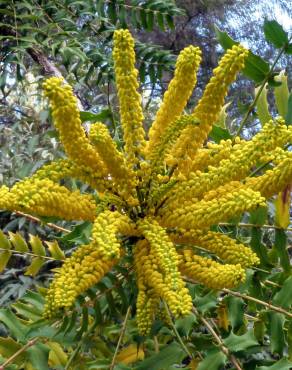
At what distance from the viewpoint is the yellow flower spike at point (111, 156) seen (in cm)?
127

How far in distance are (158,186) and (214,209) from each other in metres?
0.20

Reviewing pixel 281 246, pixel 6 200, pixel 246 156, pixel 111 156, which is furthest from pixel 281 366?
pixel 6 200

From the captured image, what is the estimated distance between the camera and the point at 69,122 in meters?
1.21

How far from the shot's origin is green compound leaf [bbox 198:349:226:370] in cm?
154

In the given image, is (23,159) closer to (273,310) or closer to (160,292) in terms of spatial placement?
(273,310)

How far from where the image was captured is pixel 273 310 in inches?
66.3

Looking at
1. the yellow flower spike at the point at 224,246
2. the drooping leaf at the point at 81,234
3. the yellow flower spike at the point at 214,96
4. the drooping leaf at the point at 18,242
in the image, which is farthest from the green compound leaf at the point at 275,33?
the drooping leaf at the point at 18,242

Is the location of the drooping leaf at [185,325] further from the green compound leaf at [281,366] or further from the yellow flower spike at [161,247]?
the yellow flower spike at [161,247]

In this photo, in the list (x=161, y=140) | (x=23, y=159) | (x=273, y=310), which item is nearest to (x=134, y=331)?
(x=273, y=310)

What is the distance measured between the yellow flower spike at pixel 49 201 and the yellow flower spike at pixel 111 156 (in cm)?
8

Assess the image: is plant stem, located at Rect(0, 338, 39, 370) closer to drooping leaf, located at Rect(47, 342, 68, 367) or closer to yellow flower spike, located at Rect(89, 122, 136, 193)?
drooping leaf, located at Rect(47, 342, 68, 367)

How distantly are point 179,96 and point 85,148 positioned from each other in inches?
8.9

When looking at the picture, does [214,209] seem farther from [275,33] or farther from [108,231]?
[275,33]

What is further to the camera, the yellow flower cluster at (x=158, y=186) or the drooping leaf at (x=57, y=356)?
the drooping leaf at (x=57, y=356)
